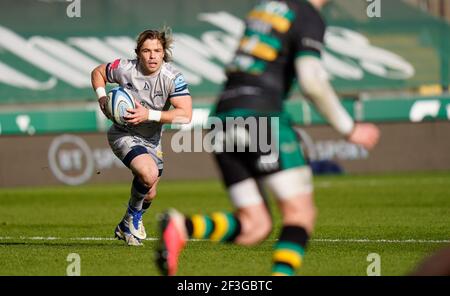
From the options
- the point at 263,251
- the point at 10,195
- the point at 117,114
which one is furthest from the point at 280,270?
the point at 10,195

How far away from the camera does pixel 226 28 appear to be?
25.5m

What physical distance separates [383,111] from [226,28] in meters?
4.43

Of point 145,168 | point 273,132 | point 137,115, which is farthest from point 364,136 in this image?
point 145,168

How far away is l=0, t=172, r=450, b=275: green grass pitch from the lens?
9367 millimetres

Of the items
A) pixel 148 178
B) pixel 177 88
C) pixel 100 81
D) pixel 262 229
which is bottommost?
pixel 262 229

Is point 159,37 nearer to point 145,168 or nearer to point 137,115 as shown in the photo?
point 137,115

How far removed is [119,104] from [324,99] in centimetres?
434

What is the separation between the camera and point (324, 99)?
272 inches

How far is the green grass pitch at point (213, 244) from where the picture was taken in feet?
30.7

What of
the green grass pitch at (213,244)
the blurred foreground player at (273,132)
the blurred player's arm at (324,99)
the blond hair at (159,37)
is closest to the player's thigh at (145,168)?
the green grass pitch at (213,244)

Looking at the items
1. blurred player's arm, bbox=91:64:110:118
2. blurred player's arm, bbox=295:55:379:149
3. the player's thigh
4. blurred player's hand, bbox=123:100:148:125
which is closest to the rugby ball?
blurred player's hand, bbox=123:100:148:125

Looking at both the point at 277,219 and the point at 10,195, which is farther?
the point at 10,195
